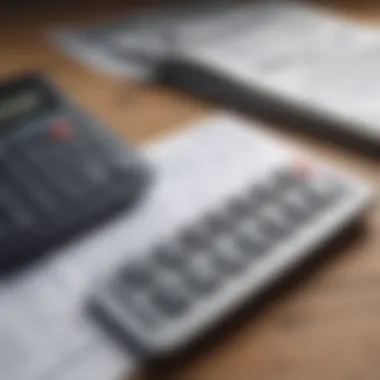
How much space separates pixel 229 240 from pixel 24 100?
0.19 m

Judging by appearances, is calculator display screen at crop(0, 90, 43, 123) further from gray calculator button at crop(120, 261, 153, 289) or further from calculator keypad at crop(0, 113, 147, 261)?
gray calculator button at crop(120, 261, 153, 289)

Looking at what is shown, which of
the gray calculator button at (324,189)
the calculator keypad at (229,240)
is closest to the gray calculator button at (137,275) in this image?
the calculator keypad at (229,240)

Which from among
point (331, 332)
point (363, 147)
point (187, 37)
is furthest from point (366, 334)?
point (187, 37)

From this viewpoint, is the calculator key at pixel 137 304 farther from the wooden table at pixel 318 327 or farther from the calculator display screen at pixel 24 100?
the calculator display screen at pixel 24 100

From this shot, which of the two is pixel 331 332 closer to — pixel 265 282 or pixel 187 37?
pixel 265 282

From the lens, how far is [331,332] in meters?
0.38

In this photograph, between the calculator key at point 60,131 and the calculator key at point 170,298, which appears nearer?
the calculator key at point 170,298

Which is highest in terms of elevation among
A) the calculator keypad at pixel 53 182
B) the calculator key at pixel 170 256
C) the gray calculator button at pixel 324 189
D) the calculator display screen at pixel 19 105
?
the calculator display screen at pixel 19 105

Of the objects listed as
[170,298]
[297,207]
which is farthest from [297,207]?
[170,298]

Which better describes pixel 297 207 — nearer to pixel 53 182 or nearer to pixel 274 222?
pixel 274 222

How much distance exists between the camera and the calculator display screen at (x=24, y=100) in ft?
1.64

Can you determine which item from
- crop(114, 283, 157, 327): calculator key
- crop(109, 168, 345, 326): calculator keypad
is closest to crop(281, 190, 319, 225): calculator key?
crop(109, 168, 345, 326): calculator keypad

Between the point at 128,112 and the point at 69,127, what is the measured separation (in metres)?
0.09

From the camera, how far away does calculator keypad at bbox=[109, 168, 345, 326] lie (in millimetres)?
383
